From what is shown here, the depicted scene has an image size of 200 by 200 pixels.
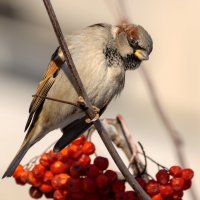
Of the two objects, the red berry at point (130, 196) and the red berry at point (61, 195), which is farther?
the red berry at point (61, 195)

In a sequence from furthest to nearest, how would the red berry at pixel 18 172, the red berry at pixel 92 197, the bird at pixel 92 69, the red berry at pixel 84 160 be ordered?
the bird at pixel 92 69
the red berry at pixel 18 172
the red berry at pixel 84 160
the red berry at pixel 92 197

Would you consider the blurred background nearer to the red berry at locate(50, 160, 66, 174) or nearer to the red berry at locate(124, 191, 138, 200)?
the red berry at locate(50, 160, 66, 174)

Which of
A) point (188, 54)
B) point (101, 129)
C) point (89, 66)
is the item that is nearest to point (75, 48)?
point (89, 66)

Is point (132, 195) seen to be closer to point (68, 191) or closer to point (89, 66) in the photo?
point (68, 191)

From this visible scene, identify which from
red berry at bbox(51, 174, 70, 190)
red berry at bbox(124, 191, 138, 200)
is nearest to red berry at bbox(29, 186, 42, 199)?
red berry at bbox(51, 174, 70, 190)

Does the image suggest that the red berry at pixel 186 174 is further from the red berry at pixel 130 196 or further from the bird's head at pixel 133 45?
the bird's head at pixel 133 45

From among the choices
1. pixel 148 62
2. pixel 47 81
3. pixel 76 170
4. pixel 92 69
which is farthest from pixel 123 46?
pixel 148 62

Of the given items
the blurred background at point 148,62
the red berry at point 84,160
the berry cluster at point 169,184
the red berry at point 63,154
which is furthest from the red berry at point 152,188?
the blurred background at point 148,62
